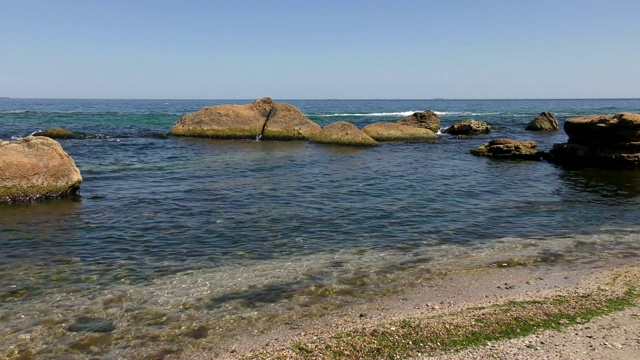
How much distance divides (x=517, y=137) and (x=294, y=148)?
20222 millimetres

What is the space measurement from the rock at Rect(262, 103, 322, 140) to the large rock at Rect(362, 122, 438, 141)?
13.5 ft

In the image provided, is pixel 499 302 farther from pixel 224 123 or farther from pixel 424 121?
pixel 424 121

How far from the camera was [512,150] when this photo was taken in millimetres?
24797

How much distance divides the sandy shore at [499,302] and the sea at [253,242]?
283mm

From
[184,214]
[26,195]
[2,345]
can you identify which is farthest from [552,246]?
[26,195]

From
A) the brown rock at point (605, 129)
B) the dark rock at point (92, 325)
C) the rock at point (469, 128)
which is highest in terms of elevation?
the brown rock at point (605, 129)

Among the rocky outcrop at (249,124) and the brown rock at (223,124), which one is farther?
the brown rock at (223,124)

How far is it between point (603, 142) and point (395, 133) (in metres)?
15.6

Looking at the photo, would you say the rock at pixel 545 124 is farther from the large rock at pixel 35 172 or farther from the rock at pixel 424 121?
the large rock at pixel 35 172

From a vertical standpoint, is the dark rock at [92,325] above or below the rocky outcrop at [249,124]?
below

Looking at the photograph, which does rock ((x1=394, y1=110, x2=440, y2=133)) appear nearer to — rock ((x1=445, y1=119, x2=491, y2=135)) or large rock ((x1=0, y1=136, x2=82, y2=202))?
rock ((x1=445, y1=119, x2=491, y2=135))

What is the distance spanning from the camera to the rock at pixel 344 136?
1209 inches

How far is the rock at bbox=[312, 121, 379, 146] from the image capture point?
101ft

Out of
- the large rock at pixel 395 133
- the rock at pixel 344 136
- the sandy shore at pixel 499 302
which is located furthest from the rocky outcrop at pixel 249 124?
the sandy shore at pixel 499 302
